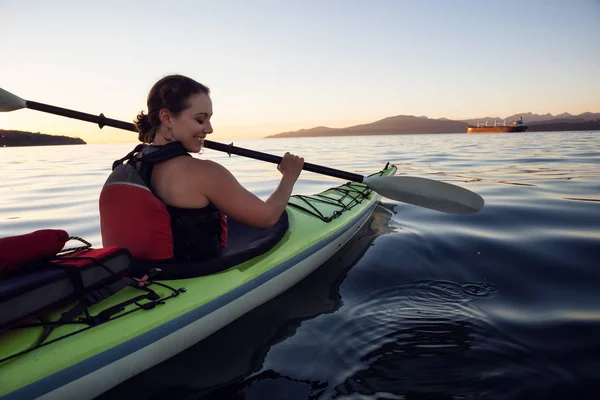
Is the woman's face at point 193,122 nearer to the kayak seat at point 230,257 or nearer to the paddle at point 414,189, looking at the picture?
the kayak seat at point 230,257

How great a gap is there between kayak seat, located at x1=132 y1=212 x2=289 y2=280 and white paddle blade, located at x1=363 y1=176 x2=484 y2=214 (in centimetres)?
117

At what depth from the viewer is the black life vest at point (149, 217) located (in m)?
2.39

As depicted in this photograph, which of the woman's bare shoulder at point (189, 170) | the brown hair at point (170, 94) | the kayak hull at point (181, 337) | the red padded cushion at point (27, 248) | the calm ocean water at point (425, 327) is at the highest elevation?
the brown hair at point (170, 94)

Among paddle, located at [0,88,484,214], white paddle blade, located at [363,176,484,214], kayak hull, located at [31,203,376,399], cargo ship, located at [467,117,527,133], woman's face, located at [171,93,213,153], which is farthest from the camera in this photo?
cargo ship, located at [467,117,527,133]

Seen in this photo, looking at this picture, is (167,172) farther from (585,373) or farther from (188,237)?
(585,373)

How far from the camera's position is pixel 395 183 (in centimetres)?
427

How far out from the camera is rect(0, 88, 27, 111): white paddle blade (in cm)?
372

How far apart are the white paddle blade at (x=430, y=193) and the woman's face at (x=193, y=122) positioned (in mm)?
2213

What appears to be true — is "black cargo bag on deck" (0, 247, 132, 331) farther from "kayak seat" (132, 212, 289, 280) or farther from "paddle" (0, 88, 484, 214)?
"paddle" (0, 88, 484, 214)

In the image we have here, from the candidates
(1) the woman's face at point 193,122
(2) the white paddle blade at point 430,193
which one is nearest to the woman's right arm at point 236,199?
(1) the woman's face at point 193,122

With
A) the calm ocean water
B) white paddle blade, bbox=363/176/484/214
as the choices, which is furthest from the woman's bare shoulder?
white paddle blade, bbox=363/176/484/214

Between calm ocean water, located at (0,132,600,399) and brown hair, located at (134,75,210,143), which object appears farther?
brown hair, located at (134,75,210,143)

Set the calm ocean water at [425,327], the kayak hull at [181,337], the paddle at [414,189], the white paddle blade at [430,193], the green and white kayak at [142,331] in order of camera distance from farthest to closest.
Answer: the white paddle blade at [430,193]
the paddle at [414,189]
the calm ocean water at [425,327]
the kayak hull at [181,337]
the green and white kayak at [142,331]

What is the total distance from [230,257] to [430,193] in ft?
7.76
